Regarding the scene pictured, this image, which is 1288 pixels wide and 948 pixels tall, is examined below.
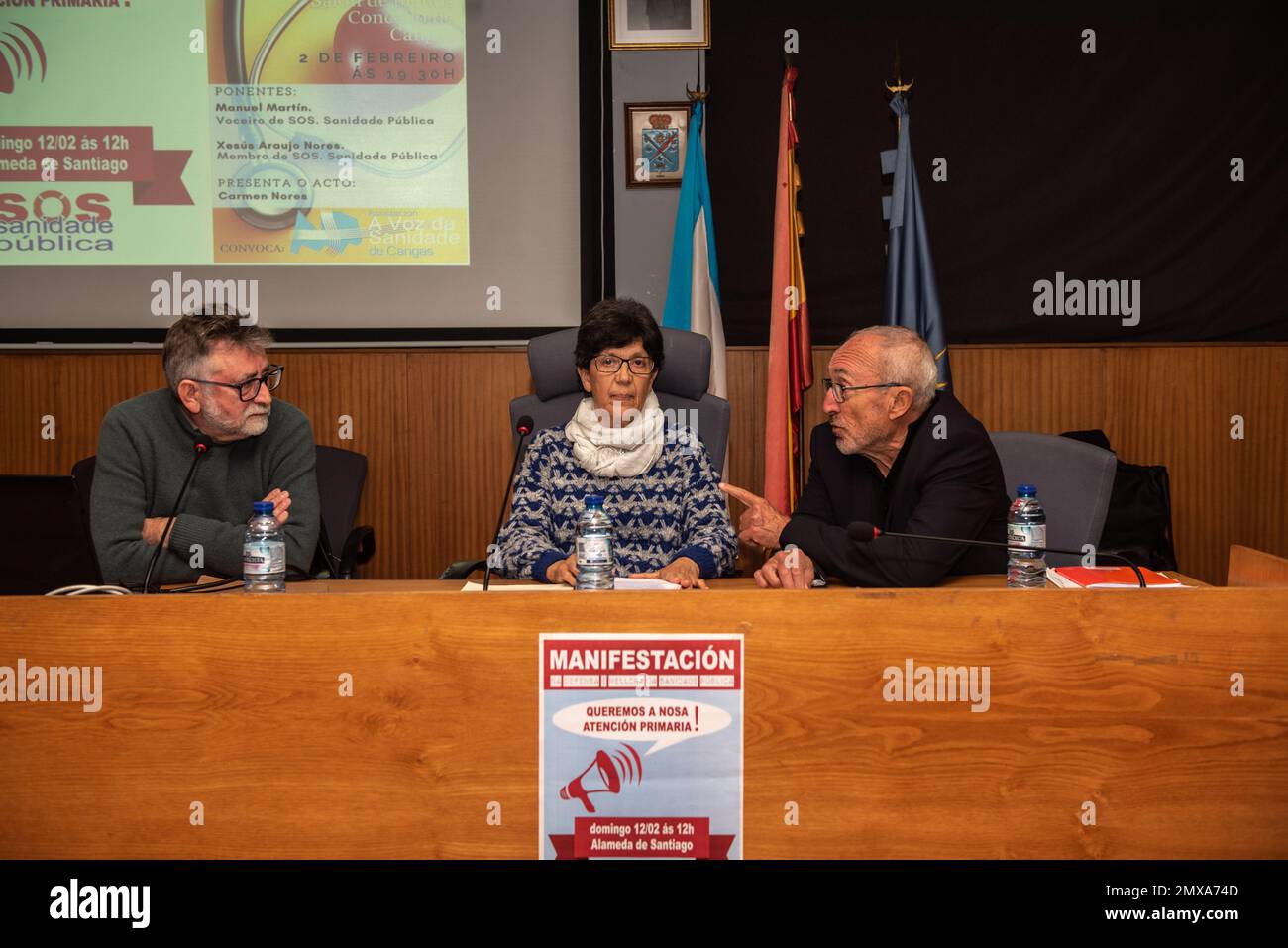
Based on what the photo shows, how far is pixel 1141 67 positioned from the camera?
3271mm

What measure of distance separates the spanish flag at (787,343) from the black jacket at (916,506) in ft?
2.91

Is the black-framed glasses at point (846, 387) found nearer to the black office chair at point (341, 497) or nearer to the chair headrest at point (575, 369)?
the chair headrest at point (575, 369)

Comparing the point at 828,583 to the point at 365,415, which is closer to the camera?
the point at 828,583

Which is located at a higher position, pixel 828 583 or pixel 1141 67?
pixel 1141 67

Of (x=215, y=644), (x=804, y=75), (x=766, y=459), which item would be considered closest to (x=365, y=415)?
(x=766, y=459)

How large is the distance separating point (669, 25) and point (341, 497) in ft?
6.12

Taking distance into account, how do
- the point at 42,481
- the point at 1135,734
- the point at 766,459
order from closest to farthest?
the point at 1135,734
the point at 42,481
the point at 766,459

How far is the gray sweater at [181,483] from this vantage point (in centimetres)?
200

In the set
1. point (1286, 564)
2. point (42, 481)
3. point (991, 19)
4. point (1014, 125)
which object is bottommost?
point (1286, 564)

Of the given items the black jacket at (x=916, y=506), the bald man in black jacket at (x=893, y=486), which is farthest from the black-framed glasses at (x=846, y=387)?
the black jacket at (x=916, y=506)

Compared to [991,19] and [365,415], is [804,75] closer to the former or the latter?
[991,19]

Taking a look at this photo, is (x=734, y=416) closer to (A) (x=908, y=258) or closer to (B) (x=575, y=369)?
(A) (x=908, y=258)

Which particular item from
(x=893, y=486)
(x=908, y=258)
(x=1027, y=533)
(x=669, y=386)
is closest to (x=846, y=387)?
(x=893, y=486)

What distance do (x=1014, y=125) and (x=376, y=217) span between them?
2109 mm
